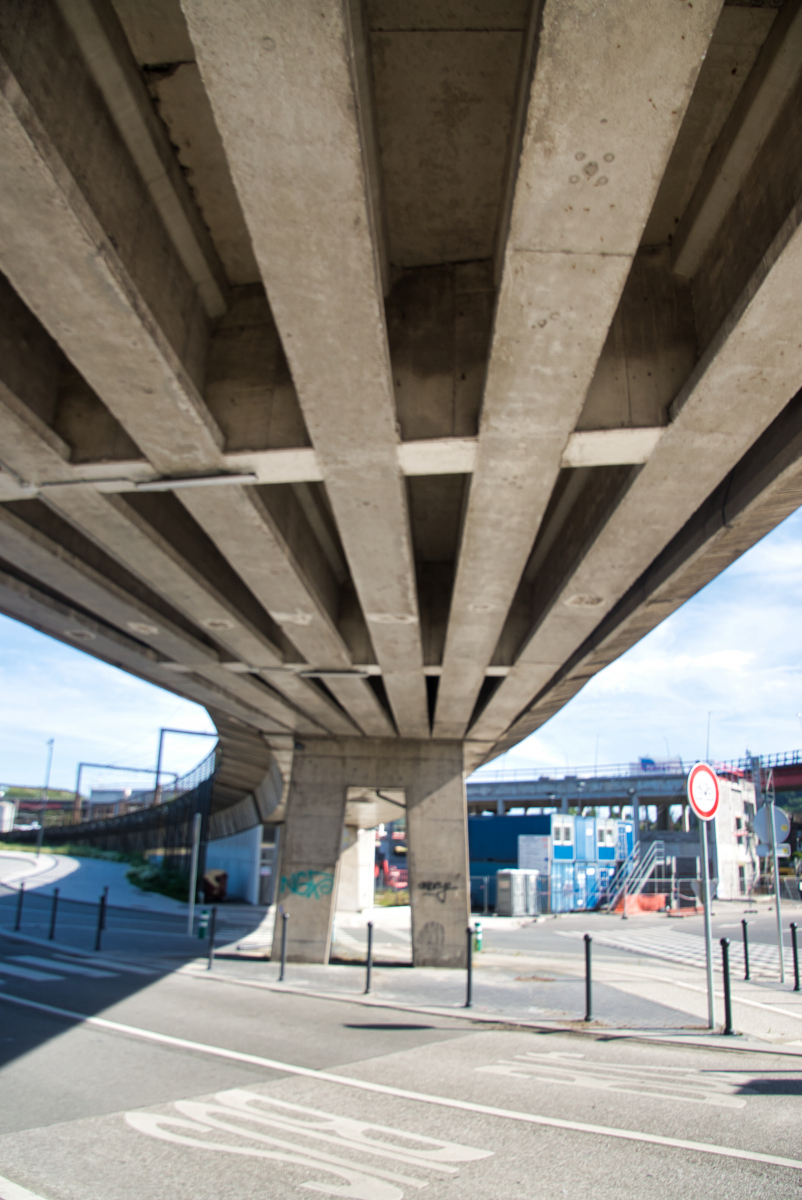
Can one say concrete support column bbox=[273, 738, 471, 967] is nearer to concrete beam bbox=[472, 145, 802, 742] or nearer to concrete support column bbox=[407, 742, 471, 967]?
concrete support column bbox=[407, 742, 471, 967]

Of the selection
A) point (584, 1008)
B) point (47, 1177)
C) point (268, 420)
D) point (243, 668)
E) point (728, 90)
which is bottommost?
point (584, 1008)

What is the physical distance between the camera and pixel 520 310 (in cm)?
380

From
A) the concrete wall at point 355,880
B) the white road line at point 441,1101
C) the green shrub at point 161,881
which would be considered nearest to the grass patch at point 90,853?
the green shrub at point 161,881

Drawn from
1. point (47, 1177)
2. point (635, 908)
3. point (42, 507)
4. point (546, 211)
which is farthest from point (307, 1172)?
point (635, 908)

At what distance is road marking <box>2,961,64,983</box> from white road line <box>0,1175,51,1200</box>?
859 centimetres

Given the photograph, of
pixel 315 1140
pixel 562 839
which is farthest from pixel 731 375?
pixel 562 839

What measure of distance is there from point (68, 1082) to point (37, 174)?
7.04 m

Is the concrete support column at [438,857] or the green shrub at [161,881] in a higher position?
the concrete support column at [438,857]

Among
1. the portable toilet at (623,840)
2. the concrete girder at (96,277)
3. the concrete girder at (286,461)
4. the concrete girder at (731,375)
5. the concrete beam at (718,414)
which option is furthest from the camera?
the portable toilet at (623,840)

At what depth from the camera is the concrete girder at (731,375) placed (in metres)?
3.43

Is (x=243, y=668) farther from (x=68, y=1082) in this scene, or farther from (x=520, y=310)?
(x=520, y=310)

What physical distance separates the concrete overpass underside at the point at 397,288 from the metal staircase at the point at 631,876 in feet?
117

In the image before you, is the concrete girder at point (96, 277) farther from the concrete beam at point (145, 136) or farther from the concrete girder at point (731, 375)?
the concrete girder at point (731, 375)

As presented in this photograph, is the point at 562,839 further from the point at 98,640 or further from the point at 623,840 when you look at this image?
the point at 98,640
